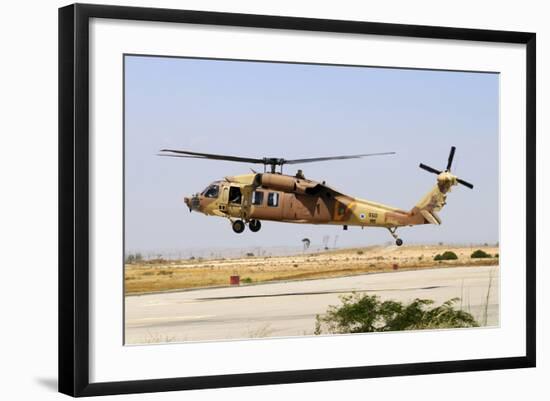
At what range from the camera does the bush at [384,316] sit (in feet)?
36.3

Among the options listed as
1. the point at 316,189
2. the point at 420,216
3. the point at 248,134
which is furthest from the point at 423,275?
the point at 248,134

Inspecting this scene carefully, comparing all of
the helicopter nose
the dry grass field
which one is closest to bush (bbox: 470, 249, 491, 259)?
the dry grass field

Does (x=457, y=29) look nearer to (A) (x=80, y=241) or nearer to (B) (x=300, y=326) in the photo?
(B) (x=300, y=326)

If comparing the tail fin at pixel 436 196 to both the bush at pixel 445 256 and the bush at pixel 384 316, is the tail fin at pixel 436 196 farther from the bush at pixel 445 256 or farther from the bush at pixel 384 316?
the bush at pixel 384 316

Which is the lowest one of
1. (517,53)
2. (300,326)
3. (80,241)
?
(300,326)

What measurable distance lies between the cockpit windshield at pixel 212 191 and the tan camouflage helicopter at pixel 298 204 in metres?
0.01

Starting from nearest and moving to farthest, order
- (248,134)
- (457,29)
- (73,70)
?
(73,70) → (248,134) → (457,29)

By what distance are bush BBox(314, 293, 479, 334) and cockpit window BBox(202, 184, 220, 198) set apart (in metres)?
1.47

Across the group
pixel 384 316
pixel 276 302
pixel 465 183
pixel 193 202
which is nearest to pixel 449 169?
pixel 465 183

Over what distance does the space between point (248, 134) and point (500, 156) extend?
2.60m

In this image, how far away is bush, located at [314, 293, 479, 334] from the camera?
11.1 metres

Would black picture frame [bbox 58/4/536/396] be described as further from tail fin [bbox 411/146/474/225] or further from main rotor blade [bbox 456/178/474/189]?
main rotor blade [bbox 456/178/474/189]

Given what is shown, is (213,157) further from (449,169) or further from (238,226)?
(449,169)

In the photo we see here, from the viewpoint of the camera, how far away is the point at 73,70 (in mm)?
9891
